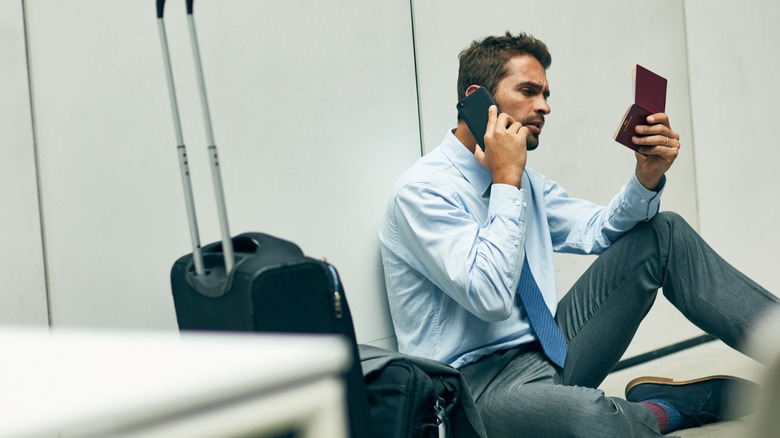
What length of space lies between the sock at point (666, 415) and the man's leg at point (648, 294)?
0.21 metres

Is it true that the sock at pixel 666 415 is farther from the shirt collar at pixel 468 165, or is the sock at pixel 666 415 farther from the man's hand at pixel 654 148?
the shirt collar at pixel 468 165

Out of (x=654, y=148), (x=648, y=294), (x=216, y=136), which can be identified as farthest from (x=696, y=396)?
(x=216, y=136)

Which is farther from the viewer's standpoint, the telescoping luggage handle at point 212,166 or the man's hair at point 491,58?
the man's hair at point 491,58

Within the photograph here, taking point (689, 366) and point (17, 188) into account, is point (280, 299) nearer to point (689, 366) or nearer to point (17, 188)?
point (17, 188)

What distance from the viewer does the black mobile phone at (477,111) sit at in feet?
6.87

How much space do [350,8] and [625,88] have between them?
3.78ft

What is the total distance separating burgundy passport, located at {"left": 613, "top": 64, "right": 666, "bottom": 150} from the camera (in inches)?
84.1

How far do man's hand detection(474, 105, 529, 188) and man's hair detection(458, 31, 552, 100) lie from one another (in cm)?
21

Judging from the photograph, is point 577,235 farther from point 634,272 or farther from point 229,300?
point 229,300

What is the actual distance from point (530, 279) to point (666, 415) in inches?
20.5

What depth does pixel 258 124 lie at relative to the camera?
2053 millimetres

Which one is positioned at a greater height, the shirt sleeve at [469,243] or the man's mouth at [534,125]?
the man's mouth at [534,125]

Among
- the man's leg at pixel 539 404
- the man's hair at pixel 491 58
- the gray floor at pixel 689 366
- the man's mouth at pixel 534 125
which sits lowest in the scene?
the gray floor at pixel 689 366

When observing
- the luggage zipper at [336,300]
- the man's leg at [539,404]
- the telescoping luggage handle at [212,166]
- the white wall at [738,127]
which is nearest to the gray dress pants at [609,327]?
the man's leg at [539,404]
